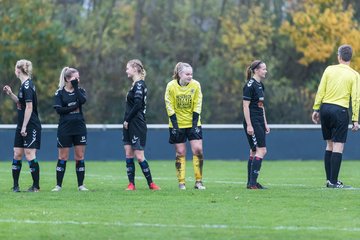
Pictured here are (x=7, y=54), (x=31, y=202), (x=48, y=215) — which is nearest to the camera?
(x=48, y=215)

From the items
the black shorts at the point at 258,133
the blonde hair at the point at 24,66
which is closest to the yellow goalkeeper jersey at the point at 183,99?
the black shorts at the point at 258,133

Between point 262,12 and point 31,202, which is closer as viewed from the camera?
point 31,202

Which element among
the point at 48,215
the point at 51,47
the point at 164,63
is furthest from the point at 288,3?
the point at 48,215

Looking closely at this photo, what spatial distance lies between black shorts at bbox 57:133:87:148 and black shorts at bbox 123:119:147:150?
679 mm

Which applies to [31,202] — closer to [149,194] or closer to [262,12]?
[149,194]

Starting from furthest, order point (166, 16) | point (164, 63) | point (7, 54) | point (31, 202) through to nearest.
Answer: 1. point (166, 16)
2. point (164, 63)
3. point (7, 54)
4. point (31, 202)

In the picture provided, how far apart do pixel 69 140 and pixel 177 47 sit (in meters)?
30.4

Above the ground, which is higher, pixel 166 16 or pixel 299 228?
pixel 166 16

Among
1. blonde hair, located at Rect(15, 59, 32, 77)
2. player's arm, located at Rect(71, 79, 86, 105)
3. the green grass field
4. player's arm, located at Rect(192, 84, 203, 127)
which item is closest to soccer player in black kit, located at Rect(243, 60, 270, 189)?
the green grass field

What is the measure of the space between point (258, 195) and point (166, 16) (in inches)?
1344

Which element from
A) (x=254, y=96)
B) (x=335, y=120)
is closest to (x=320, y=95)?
(x=335, y=120)

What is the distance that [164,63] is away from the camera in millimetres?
42969

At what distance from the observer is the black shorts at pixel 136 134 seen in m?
16.1

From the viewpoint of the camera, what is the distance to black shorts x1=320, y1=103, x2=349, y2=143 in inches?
631
